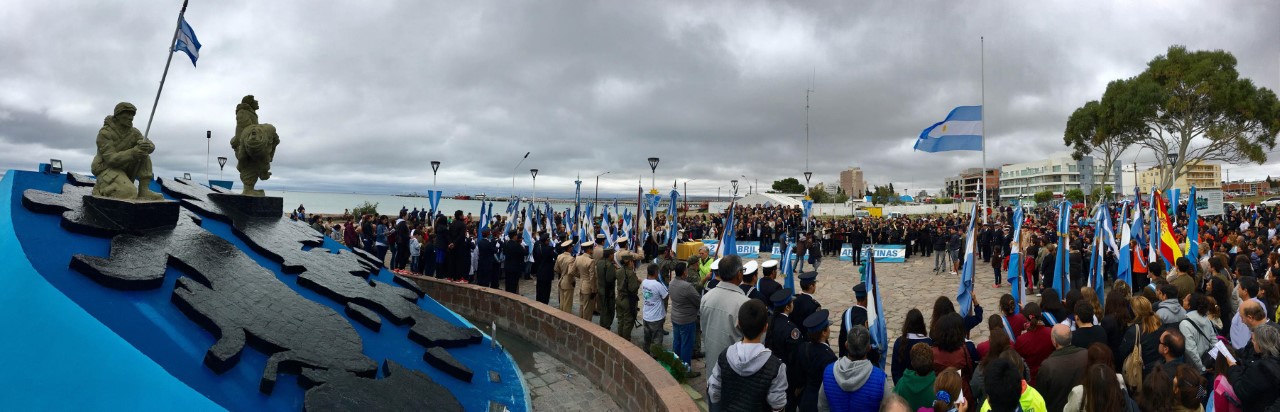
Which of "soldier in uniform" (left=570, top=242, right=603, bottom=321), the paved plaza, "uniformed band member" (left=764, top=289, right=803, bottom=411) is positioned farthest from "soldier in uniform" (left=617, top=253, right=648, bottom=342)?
"uniformed band member" (left=764, top=289, right=803, bottom=411)

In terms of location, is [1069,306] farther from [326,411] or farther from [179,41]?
[179,41]

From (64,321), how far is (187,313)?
689 millimetres

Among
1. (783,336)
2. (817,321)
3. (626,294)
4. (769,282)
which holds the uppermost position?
(769,282)

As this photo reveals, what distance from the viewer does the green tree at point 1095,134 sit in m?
29.2

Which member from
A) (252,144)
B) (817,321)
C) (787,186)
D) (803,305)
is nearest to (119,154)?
(252,144)

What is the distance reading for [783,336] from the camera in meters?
4.86

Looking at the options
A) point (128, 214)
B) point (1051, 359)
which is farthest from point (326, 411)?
point (1051, 359)

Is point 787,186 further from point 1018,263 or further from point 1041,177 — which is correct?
point 1018,263

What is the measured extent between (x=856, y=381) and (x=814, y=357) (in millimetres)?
694

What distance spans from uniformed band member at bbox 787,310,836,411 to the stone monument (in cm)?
667

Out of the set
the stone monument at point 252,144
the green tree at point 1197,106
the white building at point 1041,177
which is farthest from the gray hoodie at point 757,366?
the white building at point 1041,177

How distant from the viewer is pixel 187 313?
4.07 meters

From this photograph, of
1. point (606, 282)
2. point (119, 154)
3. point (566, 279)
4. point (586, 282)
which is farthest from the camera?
point (566, 279)

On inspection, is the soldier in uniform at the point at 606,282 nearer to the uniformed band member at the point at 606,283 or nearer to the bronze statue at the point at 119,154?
the uniformed band member at the point at 606,283
